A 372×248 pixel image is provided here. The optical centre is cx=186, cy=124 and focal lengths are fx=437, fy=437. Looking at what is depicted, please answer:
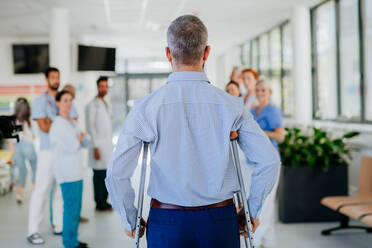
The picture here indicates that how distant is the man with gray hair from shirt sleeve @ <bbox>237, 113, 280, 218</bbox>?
0.03 meters

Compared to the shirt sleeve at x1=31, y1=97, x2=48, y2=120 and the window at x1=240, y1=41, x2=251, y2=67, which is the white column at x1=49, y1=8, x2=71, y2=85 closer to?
the shirt sleeve at x1=31, y1=97, x2=48, y2=120

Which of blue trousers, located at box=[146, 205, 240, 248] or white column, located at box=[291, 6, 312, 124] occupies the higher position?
white column, located at box=[291, 6, 312, 124]

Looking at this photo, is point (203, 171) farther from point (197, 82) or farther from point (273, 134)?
point (273, 134)

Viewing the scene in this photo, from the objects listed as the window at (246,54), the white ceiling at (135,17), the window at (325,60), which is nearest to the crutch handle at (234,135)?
the window at (325,60)

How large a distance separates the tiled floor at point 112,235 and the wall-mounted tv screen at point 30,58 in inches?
233

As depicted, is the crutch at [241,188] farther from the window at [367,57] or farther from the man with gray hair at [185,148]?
the window at [367,57]

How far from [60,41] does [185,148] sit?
23.2 ft

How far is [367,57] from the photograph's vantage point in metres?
6.24

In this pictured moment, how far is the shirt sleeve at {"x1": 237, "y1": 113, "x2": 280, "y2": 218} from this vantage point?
1.67 m

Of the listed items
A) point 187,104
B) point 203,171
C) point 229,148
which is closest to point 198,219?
point 203,171

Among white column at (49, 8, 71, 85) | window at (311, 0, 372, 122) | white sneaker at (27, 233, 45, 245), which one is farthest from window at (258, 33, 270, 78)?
white sneaker at (27, 233, 45, 245)

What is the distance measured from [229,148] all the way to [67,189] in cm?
246

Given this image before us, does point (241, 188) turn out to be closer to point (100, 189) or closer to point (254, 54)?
point (100, 189)

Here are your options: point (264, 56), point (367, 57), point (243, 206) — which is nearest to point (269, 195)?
point (243, 206)
